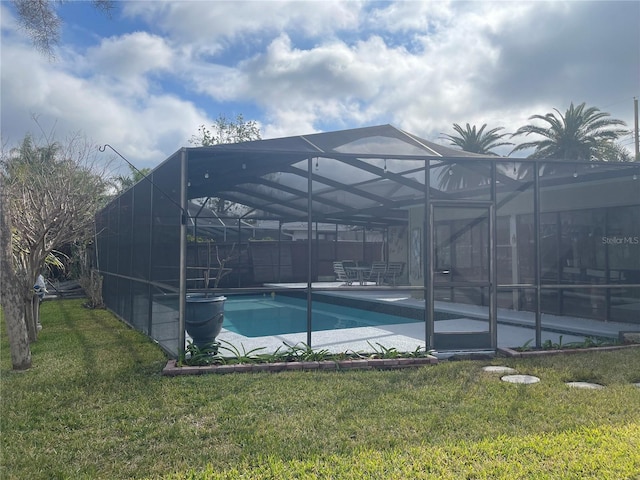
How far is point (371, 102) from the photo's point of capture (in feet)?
31.9

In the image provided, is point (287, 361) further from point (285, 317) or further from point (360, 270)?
point (360, 270)

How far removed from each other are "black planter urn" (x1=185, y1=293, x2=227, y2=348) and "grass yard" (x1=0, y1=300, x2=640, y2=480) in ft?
1.54

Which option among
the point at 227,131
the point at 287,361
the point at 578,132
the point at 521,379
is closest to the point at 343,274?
the point at 287,361

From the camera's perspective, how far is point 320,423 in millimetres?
3631

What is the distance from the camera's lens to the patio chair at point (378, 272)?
47.5 feet

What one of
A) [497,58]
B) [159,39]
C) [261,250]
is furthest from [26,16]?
[261,250]

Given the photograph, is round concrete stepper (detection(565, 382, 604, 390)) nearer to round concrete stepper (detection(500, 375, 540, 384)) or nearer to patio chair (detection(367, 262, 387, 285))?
round concrete stepper (detection(500, 375, 540, 384))

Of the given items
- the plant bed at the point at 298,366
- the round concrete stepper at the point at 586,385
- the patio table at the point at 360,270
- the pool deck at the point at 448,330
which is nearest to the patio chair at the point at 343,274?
the patio table at the point at 360,270

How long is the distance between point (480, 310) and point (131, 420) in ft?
14.3

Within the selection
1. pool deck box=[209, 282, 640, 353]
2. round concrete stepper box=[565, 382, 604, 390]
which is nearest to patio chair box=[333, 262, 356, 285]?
pool deck box=[209, 282, 640, 353]

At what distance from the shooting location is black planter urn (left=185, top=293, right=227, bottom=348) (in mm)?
5625

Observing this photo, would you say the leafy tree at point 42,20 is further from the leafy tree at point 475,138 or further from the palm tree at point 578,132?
the leafy tree at point 475,138

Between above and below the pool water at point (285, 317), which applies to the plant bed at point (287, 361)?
above

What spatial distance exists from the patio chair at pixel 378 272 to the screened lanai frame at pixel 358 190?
5231 millimetres
